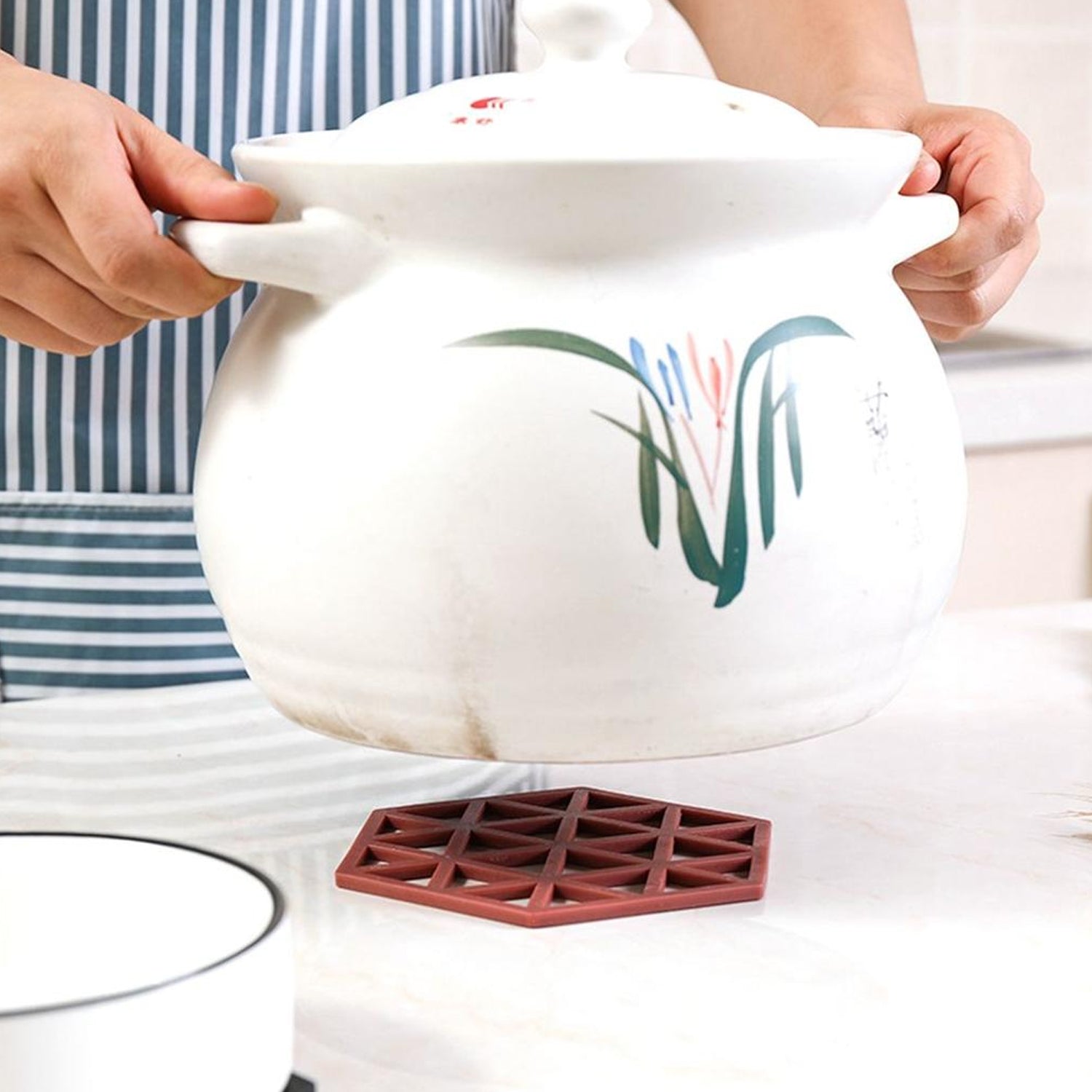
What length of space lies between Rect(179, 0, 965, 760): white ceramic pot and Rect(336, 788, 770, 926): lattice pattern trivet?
0.05m

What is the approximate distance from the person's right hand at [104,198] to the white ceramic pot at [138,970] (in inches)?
6.9

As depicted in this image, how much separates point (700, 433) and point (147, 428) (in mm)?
Answer: 456

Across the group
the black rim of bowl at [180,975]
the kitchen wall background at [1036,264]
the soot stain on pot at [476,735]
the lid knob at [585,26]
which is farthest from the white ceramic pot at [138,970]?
the kitchen wall background at [1036,264]

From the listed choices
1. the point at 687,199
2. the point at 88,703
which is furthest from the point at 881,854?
the point at 88,703

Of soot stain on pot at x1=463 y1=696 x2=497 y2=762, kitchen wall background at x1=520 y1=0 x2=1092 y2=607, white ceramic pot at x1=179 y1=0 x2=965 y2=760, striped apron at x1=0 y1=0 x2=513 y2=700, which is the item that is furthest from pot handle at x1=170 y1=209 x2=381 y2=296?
kitchen wall background at x1=520 y1=0 x2=1092 y2=607

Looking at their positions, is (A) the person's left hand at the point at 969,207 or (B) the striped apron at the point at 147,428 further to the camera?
(B) the striped apron at the point at 147,428

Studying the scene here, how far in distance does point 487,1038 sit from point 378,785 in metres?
0.24

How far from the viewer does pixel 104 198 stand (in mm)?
557

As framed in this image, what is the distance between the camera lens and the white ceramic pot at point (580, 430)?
536mm

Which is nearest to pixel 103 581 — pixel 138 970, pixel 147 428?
pixel 147 428

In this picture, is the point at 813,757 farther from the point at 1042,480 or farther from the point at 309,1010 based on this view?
the point at 1042,480

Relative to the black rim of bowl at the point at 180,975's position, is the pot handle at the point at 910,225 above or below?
above

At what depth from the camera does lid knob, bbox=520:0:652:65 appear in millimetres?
604

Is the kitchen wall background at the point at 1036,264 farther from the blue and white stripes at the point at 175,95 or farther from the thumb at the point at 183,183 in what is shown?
the thumb at the point at 183,183
